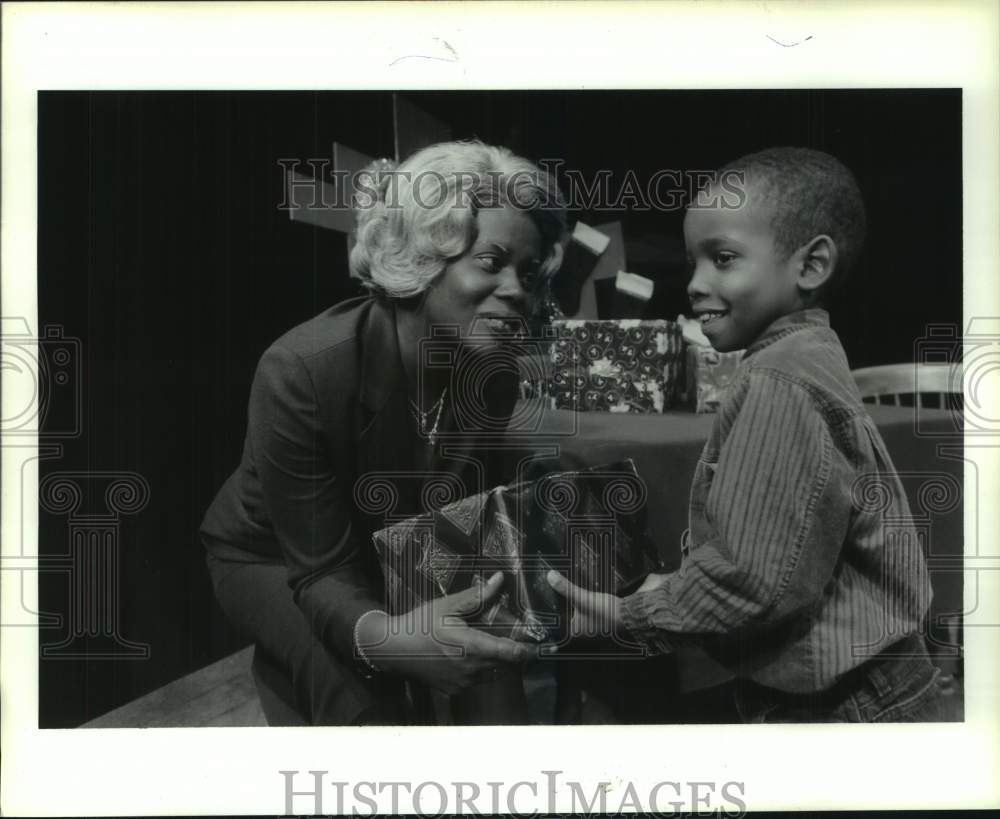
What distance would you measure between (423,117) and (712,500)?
135cm

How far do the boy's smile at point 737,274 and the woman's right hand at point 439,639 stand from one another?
96 centimetres

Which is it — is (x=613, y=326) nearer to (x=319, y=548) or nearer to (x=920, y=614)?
(x=319, y=548)

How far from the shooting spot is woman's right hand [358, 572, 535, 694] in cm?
257

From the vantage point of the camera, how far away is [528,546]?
2.57m

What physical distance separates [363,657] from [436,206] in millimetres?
1302

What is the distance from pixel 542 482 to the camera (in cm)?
258

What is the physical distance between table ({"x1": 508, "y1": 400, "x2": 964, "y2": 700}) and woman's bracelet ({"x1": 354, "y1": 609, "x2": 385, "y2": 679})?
24.6 inches

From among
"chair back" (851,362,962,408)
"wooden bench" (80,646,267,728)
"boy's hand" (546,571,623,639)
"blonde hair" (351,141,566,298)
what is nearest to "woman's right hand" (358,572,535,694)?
"boy's hand" (546,571,623,639)

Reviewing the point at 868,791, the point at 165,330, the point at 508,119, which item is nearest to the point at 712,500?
the point at 868,791

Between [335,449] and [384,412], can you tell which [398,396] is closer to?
[384,412]

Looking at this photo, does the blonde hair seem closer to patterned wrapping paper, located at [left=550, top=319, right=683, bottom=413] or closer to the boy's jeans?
patterned wrapping paper, located at [left=550, top=319, right=683, bottom=413]

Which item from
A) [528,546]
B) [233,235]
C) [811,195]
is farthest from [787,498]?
[233,235]

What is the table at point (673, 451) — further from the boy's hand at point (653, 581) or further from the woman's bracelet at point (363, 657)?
the woman's bracelet at point (363, 657)

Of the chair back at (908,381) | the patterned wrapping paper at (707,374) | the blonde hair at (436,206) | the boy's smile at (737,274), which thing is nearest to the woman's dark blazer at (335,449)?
the blonde hair at (436,206)
